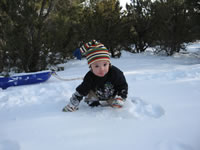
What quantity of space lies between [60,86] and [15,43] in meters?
2.34

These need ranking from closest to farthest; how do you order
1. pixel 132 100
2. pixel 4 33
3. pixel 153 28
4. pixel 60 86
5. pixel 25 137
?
1. pixel 25 137
2. pixel 132 100
3. pixel 60 86
4. pixel 4 33
5. pixel 153 28

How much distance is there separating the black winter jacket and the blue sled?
1.71 meters

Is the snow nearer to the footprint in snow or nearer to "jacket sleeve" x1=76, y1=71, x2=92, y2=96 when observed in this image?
the footprint in snow

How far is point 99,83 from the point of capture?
156 centimetres

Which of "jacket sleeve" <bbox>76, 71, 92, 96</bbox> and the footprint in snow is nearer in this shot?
the footprint in snow

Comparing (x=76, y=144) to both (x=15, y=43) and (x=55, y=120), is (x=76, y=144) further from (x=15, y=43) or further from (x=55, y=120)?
(x=15, y=43)

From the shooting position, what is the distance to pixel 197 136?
953 mm

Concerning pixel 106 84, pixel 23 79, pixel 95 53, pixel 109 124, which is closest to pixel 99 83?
pixel 106 84

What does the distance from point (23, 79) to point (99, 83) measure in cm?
198

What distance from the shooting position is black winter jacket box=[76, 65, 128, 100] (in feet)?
5.01

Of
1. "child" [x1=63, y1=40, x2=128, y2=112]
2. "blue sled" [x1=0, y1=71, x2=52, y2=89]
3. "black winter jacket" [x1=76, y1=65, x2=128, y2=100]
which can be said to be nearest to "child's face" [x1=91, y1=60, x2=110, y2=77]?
"child" [x1=63, y1=40, x2=128, y2=112]

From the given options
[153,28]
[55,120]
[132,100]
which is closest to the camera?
[55,120]

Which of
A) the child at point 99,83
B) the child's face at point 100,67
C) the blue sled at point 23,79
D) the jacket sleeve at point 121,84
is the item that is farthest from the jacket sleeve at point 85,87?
the blue sled at point 23,79

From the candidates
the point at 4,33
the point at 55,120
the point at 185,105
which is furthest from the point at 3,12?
the point at 185,105
